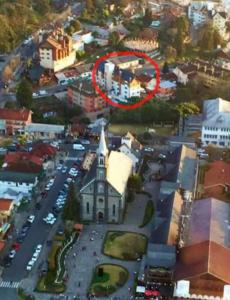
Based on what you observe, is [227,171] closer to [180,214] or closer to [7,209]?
[180,214]

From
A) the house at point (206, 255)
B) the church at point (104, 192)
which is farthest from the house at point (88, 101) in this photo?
the house at point (206, 255)

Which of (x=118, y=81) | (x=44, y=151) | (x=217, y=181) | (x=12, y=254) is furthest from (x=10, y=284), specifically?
(x=118, y=81)

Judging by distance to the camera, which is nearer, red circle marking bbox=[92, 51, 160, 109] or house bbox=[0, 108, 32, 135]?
house bbox=[0, 108, 32, 135]

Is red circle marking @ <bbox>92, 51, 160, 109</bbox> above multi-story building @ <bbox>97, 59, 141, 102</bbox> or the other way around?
the other way around

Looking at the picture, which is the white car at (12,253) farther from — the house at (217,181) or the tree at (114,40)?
the tree at (114,40)

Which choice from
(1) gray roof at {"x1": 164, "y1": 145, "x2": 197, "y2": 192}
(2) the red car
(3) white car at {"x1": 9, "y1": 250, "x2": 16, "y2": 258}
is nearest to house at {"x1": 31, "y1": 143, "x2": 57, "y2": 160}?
(1) gray roof at {"x1": 164, "y1": 145, "x2": 197, "y2": 192}

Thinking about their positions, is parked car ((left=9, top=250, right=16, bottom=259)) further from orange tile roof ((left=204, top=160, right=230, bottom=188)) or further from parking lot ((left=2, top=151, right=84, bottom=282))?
orange tile roof ((left=204, top=160, right=230, bottom=188))

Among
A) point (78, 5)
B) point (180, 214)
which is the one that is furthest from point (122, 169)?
point (78, 5)
